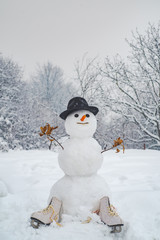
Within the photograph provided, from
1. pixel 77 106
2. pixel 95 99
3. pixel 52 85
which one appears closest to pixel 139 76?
pixel 95 99

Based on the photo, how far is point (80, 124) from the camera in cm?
177

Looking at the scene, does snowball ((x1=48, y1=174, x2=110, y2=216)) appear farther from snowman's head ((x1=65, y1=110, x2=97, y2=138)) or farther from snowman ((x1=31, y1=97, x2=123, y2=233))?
snowman's head ((x1=65, y1=110, x2=97, y2=138))

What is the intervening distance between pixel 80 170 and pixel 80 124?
0.48 m

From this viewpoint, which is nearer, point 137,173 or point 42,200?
point 42,200

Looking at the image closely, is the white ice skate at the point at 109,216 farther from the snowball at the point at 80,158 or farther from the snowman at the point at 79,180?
the snowball at the point at 80,158

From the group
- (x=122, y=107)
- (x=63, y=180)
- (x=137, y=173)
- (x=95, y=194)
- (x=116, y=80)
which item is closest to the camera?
(x=95, y=194)

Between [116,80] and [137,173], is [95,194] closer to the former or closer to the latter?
[137,173]

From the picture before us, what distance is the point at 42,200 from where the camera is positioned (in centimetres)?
212

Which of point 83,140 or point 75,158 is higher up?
point 83,140

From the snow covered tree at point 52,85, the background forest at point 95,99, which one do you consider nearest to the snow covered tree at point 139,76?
the background forest at point 95,99

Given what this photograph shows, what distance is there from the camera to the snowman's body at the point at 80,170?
1550mm

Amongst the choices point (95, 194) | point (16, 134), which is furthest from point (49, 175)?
point (16, 134)

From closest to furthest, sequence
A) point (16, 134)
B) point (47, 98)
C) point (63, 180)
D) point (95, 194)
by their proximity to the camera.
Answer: point (95, 194), point (63, 180), point (16, 134), point (47, 98)

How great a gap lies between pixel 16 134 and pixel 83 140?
33.6 feet
